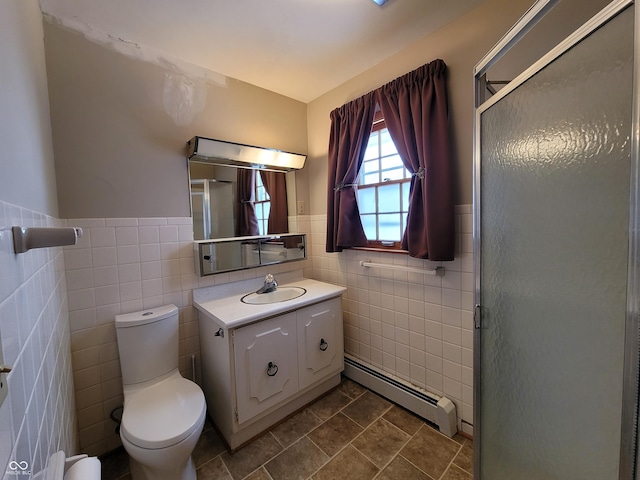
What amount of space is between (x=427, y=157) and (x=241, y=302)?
1534mm

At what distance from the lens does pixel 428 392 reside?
1.78m

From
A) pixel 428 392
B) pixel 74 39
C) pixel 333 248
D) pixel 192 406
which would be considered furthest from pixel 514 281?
pixel 74 39

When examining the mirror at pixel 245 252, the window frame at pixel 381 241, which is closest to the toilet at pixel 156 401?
the mirror at pixel 245 252

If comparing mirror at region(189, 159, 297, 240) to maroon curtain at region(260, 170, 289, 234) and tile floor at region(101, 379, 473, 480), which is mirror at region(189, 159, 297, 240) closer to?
maroon curtain at region(260, 170, 289, 234)

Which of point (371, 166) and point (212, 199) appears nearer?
point (212, 199)

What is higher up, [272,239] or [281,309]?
[272,239]

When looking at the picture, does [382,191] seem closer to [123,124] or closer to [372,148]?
[372,148]

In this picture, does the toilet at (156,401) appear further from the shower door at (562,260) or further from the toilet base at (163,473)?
the shower door at (562,260)

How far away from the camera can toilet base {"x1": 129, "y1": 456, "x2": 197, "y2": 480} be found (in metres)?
1.21

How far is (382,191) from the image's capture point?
2045 millimetres

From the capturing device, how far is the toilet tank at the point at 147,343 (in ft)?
4.94

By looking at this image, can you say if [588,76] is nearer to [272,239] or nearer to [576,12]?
[576,12]

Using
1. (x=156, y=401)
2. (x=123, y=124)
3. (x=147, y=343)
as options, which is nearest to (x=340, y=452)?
(x=156, y=401)

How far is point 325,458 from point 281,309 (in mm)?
860
